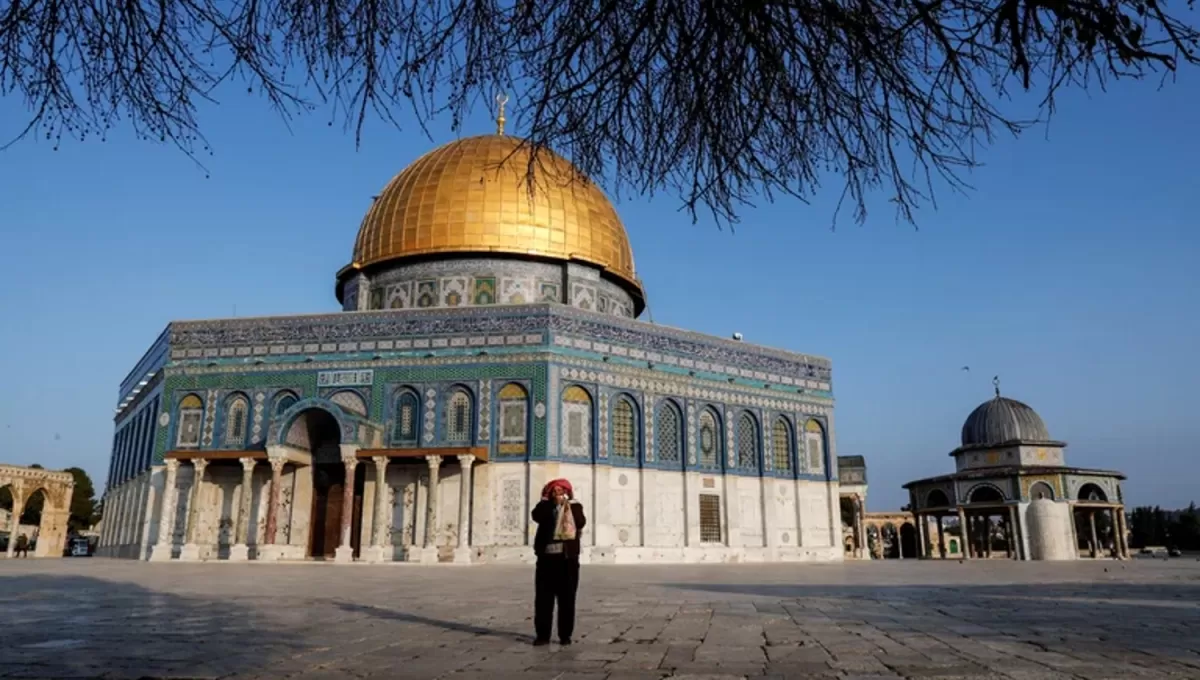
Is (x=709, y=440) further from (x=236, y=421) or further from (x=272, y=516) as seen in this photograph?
(x=236, y=421)

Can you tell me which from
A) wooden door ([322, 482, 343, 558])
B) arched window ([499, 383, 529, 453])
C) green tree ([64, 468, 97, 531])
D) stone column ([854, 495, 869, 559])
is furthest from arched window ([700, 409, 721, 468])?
green tree ([64, 468, 97, 531])

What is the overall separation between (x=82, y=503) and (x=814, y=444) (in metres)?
50.3

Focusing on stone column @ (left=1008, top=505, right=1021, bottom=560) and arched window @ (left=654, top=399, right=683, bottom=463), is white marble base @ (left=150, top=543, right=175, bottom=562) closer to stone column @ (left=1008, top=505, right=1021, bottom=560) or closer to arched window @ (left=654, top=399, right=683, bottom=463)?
arched window @ (left=654, top=399, right=683, bottom=463)

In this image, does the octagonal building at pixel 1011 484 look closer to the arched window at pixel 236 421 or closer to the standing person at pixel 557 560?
the arched window at pixel 236 421

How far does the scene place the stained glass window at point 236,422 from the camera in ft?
73.8

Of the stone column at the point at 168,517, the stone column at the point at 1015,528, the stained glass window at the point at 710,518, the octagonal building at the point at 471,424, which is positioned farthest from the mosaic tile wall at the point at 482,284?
the stone column at the point at 1015,528

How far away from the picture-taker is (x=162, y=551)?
21.5 metres

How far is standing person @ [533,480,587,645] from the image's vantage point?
508 centimetres

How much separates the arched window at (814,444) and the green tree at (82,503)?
49028 mm

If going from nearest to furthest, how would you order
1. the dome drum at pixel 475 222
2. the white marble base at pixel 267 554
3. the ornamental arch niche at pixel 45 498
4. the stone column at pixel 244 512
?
the white marble base at pixel 267 554, the stone column at pixel 244 512, the dome drum at pixel 475 222, the ornamental arch niche at pixel 45 498

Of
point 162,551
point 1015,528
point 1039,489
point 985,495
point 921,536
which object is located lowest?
point 162,551

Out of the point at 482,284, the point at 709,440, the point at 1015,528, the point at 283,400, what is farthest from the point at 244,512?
the point at 1015,528

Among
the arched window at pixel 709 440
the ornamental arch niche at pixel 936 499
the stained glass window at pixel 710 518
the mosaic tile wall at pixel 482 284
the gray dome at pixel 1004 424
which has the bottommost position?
the stained glass window at pixel 710 518

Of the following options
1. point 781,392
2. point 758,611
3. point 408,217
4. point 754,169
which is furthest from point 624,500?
point 754,169
